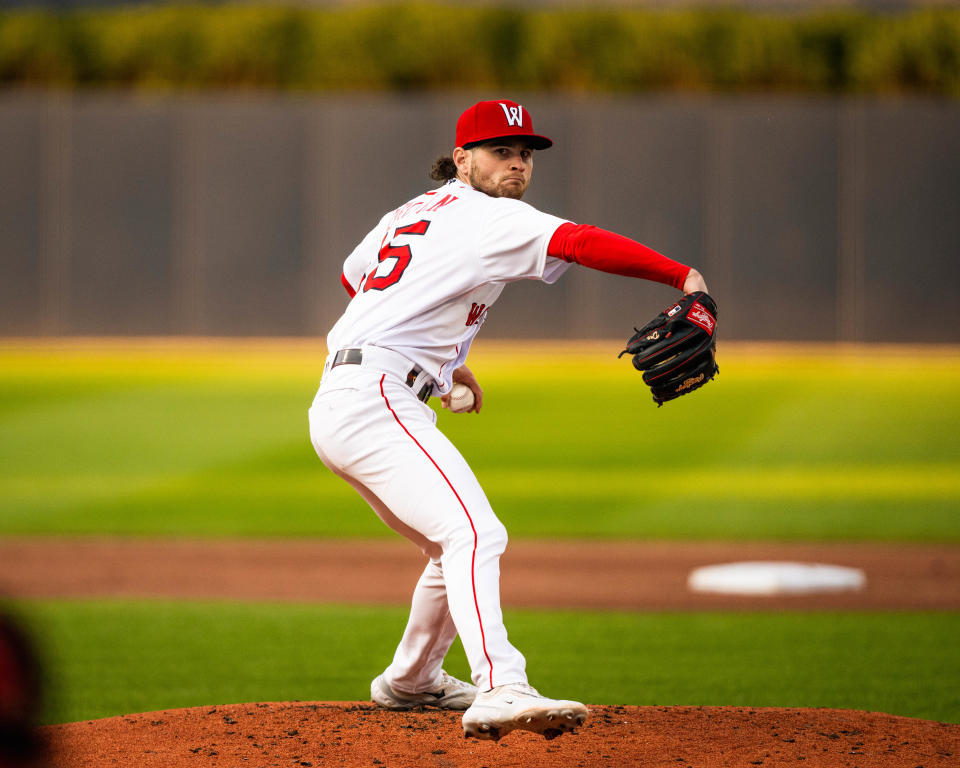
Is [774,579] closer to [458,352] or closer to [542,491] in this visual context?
[458,352]

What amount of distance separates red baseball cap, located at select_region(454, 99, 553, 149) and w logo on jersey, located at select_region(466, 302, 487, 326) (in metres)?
0.46

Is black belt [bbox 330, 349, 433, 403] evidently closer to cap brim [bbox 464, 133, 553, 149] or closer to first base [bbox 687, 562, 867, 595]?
cap brim [bbox 464, 133, 553, 149]

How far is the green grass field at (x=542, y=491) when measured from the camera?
536 cm

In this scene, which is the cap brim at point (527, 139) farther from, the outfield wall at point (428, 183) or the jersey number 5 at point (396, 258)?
the outfield wall at point (428, 183)

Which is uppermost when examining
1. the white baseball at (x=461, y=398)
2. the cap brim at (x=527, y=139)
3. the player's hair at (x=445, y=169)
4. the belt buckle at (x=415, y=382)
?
the cap brim at (x=527, y=139)

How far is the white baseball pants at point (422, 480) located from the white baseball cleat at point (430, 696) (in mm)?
722

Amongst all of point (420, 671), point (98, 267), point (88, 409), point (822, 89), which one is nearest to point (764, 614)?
point (420, 671)

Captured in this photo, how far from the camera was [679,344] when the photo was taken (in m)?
3.30

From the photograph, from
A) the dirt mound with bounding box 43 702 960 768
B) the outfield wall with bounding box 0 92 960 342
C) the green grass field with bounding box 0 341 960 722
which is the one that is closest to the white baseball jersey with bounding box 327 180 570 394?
the dirt mound with bounding box 43 702 960 768

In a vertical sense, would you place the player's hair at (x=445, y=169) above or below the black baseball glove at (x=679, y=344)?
above

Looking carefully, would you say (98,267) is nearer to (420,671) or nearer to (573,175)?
(573,175)

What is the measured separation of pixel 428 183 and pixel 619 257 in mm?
17341

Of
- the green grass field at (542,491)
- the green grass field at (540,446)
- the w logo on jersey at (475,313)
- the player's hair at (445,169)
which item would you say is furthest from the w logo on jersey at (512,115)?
the green grass field at (540,446)

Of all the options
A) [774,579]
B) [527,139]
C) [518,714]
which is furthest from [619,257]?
[774,579]
